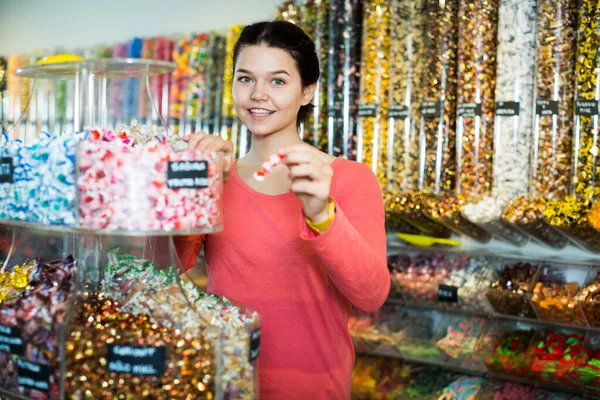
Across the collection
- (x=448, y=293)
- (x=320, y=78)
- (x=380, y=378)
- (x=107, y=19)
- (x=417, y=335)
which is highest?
(x=107, y=19)

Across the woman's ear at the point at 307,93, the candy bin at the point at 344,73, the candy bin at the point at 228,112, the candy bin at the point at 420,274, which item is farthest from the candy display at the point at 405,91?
the woman's ear at the point at 307,93

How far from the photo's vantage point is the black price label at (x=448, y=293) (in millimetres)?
2609

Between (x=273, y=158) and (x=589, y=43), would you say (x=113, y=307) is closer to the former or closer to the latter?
(x=273, y=158)

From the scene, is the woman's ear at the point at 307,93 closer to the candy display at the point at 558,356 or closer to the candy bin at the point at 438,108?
the candy bin at the point at 438,108

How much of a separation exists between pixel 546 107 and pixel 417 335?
1.00m

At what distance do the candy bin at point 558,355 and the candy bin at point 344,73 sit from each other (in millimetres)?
1075

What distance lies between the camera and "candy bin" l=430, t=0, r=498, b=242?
270 centimetres

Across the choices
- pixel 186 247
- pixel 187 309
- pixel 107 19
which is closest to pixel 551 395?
pixel 186 247

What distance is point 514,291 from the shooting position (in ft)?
8.18

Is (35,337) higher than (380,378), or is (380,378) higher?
(35,337)

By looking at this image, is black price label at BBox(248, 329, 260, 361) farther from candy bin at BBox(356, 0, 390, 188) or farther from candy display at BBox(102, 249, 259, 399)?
candy bin at BBox(356, 0, 390, 188)

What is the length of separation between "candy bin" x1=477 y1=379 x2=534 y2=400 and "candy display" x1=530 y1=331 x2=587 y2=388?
0.33 ft

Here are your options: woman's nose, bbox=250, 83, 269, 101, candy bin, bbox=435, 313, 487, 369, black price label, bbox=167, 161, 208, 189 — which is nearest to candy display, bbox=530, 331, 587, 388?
candy bin, bbox=435, 313, 487, 369

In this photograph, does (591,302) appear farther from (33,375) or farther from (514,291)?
(33,375)
